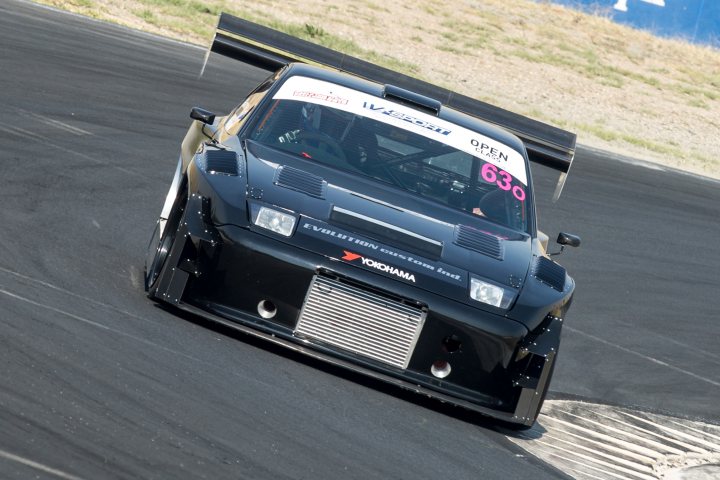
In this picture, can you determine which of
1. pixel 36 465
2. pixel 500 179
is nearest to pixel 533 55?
pixel 500 179

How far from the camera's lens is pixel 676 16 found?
107ft

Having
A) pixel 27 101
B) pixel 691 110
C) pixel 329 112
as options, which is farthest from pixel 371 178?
pixel 691 110

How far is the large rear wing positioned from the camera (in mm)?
9438

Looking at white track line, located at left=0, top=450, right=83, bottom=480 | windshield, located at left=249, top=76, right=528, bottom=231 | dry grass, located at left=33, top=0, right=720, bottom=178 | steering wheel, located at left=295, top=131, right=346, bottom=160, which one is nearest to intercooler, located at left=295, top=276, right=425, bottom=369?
windshield, located at left=249, top=76, right=528, bottom=231

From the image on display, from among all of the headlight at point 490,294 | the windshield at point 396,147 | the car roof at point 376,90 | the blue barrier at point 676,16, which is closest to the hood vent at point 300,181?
the windshield at point 396,147

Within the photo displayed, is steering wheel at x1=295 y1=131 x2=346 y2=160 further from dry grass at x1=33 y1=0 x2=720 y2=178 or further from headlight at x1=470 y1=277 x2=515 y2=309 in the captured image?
dry grass at x1=33 y1=0 x2=720 y2=178

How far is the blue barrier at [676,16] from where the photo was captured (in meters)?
32.1

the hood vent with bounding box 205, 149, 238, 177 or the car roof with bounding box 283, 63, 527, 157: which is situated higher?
the car roof with bounding box 283, 63, 527, 157

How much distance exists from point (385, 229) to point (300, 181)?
1.89 feet

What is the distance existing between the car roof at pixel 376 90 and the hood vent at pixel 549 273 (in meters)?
1.57

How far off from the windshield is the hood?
0.17 meters

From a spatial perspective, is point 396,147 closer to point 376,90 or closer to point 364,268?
point 376,90

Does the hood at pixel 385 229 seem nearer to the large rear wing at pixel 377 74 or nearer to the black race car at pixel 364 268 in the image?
the black race car at pixel 364 268

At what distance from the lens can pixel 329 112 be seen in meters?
8.17
